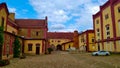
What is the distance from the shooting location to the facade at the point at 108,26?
128 feet

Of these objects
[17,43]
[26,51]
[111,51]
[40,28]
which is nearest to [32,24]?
[40,28]

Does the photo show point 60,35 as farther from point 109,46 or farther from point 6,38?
point 6,38

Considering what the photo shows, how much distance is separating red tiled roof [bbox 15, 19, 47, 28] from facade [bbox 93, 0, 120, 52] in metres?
16.6

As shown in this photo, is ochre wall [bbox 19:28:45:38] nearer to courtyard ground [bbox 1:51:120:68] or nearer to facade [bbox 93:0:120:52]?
facade [bbox 93:0:120:52]

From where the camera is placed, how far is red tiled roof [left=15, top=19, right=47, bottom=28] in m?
51.0

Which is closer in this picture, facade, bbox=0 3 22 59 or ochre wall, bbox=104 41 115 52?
facade, bbox=0 3 22 59

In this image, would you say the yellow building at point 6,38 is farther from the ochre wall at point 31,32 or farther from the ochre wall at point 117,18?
the ochre wall at point 117,18

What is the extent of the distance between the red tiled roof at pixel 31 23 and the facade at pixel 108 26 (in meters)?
16.6

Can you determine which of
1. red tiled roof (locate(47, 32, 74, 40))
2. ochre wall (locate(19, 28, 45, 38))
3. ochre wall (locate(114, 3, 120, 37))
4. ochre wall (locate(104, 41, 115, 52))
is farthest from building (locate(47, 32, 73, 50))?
ochre wall (locate(114, 3, 120, 37))

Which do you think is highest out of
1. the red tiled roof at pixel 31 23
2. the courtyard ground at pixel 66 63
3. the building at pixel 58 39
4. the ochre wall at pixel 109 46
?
the red tiled roof at pixel 31 23

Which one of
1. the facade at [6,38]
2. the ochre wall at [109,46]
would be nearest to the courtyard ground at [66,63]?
the facade at [6,38]

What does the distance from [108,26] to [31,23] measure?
24194 mm

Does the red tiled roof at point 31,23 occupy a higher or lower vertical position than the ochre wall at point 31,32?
higher

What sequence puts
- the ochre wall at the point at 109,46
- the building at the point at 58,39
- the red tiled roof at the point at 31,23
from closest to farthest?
the ochre wall at the point at 109,46
the red tiled roof at the point at 31,23
the building at the point at 58,39
